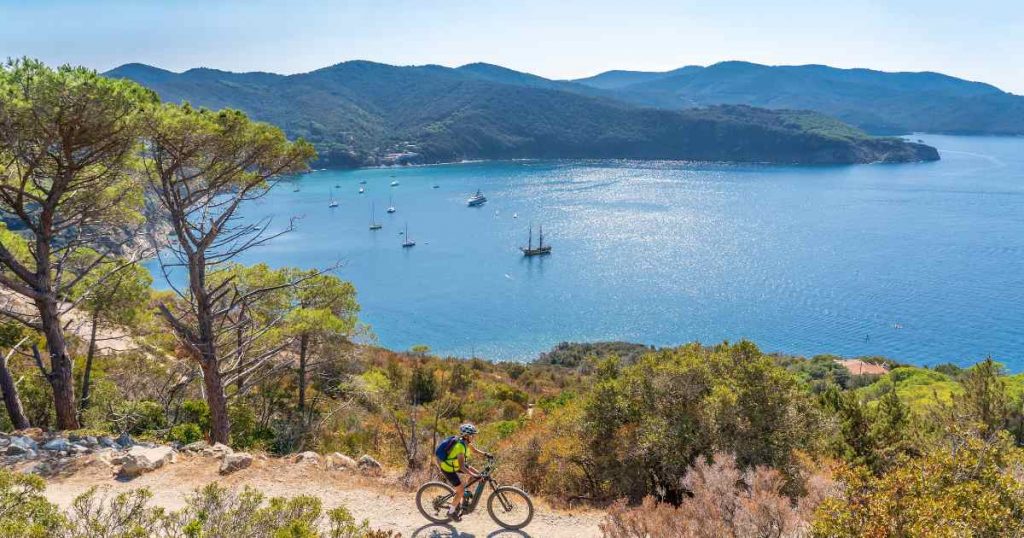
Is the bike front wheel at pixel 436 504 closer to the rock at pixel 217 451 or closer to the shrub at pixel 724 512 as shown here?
the shrub at pixel 724 512

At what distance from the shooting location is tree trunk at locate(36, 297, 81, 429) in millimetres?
10391

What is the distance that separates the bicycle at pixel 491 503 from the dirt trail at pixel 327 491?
0.49 ft

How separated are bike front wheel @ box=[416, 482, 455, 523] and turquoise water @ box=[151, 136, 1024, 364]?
1393 inches

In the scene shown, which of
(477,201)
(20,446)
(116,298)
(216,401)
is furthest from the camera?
(477,201)

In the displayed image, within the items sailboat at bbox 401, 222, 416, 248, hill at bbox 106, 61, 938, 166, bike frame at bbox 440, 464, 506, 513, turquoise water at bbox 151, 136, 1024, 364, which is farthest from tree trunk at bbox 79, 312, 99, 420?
hill at bbox 106, 61, 938, 166

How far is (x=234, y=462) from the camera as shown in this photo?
1003 centimetres

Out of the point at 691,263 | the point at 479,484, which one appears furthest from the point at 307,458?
the point at 691,263

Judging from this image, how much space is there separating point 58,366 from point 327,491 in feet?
19.1

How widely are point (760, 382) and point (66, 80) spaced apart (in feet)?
40.4

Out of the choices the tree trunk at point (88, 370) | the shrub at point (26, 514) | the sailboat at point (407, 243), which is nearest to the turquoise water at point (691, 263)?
the sailboat at point (407, 243)

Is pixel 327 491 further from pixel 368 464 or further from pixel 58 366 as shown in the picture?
pixel 58 366

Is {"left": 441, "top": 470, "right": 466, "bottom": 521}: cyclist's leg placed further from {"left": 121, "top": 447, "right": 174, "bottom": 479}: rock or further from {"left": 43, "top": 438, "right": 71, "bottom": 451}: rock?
{"left": 43, "top": 438, "right": 71, "bottom": 451}: rock

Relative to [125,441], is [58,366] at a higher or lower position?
higher

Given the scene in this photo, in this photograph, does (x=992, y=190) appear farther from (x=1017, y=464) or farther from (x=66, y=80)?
(x=66, y=80)
